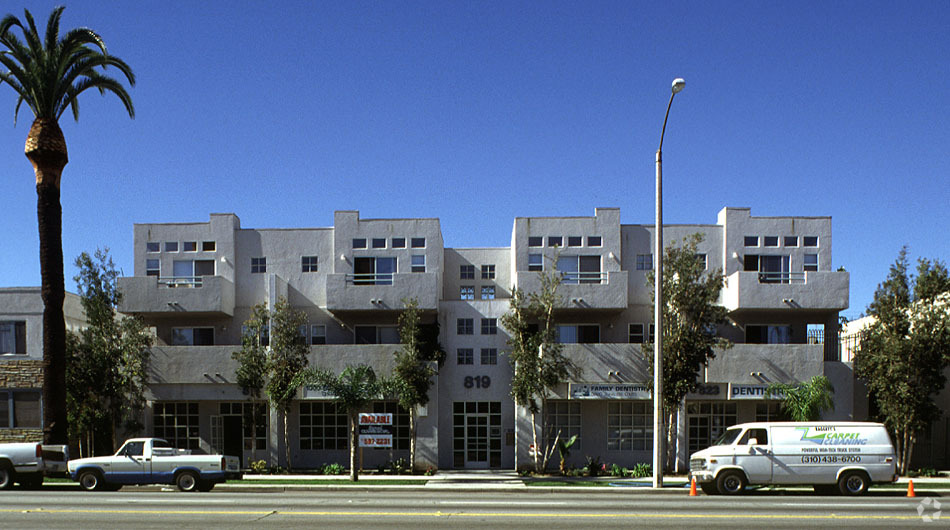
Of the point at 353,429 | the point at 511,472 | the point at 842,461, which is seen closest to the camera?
the point at 842,461

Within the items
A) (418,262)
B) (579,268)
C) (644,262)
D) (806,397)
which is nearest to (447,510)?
(418,262)

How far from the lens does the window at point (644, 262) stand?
30.4 metres

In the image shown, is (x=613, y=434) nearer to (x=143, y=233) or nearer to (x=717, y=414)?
(x=717, y=414)

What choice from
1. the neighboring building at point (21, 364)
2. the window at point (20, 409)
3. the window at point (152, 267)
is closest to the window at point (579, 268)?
the window at point (152, 267)

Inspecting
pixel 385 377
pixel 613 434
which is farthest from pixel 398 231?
pixel 613 434

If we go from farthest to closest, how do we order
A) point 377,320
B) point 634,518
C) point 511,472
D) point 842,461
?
point 377,320 → point 511,472 → point 842,461 → point 634,518

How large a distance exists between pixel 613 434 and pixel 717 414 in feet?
13.4

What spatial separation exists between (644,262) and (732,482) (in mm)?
12071

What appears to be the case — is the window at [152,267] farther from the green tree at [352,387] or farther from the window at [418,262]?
the window at [418,262]

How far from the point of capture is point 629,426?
28969mm

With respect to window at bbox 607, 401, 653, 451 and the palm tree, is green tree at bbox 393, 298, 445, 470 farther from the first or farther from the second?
the palm tree

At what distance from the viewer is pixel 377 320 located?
30.3 m

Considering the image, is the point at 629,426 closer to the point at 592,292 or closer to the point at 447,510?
the point at 592,292

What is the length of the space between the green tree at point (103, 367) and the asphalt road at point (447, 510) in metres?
7.56
